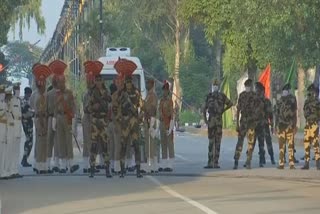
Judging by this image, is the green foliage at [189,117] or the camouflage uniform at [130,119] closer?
the camouflage uniform at [130,119]

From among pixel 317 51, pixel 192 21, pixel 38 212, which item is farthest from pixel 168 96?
pixel 192 21

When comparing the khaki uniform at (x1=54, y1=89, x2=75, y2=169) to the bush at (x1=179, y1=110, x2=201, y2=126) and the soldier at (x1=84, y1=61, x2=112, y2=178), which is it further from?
the bush at (x1=179, y1=110, x2=201, y2=126)

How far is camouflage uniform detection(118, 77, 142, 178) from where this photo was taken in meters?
20.4

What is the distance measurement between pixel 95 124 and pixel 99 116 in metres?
0.18

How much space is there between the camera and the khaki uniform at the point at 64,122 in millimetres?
21781

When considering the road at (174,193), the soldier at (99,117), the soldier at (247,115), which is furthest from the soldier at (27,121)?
the soldier at (247,115)

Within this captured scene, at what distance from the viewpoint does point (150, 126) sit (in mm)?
21812

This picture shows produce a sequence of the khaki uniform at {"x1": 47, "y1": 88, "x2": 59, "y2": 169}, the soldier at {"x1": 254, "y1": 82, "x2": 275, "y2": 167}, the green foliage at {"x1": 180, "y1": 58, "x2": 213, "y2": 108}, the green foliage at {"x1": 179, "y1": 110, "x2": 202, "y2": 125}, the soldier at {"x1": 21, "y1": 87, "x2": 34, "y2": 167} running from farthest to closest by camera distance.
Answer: the green foliage at {"x1": 180, "y1": 58, "x2": 213, "y2": 108} → the green foliage at {"x1": 179, "y1": 110, "x2": 202, "y2": 125} → the soldier at {"x1": 21, "y1": 87, "x2": 34, "y2": 167} → the soldier at {"x1": 254, "y1": 82, "x2": 275, "y2": 167} → the khaki uniform at {"x1": 47, "y1": 88, "x2": 59, "y2": 169}

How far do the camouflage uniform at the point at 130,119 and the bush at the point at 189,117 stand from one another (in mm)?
54459

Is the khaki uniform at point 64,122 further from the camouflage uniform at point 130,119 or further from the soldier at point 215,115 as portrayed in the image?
the soldier at point 215,115

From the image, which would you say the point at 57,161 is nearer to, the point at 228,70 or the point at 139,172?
the point at 139,172

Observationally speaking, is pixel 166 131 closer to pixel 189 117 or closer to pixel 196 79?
pixel 189 117

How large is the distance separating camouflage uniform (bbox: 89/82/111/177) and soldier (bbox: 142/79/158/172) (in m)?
1.13

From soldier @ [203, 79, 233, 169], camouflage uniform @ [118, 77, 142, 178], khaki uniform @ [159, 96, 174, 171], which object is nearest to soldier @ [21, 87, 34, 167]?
khaki uniform @ [159, 96, 174, 171]
